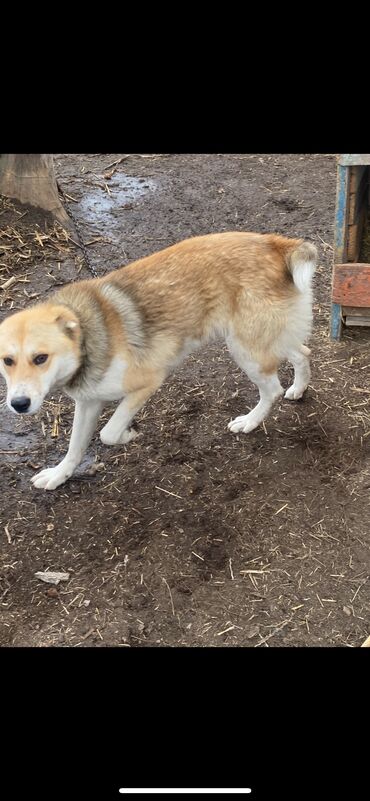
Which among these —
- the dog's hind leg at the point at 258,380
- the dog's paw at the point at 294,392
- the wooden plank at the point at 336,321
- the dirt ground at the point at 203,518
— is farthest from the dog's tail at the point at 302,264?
the wooden plank at the point at 336,321

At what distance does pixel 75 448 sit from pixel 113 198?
4.05m

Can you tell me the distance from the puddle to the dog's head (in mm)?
3743

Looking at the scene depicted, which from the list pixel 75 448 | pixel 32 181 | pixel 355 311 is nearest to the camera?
pixel 75 448

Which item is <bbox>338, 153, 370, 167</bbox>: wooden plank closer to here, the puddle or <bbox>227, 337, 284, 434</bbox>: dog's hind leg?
<bbox>227, 337, 284, 434</bbox>: dog's hind leg

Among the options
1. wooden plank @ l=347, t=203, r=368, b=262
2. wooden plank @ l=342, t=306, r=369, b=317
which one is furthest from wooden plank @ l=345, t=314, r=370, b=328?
wooden plank @ l=347, t=203, r=368, b=262

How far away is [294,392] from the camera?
5.16m

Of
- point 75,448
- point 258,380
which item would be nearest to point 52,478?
point 75,448

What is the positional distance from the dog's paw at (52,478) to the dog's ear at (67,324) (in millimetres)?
1047

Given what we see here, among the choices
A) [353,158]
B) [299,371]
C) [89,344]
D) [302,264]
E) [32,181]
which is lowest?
[299,371]

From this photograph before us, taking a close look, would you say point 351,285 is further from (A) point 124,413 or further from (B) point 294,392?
(A) point 124,413

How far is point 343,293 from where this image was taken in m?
A: 5.51

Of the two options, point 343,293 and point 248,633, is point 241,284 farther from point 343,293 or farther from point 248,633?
point 248,633

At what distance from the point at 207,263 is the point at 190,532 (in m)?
1.54

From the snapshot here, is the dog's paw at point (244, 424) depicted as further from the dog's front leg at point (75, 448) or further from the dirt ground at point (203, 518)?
the dog's front leg at point (75, 448)
